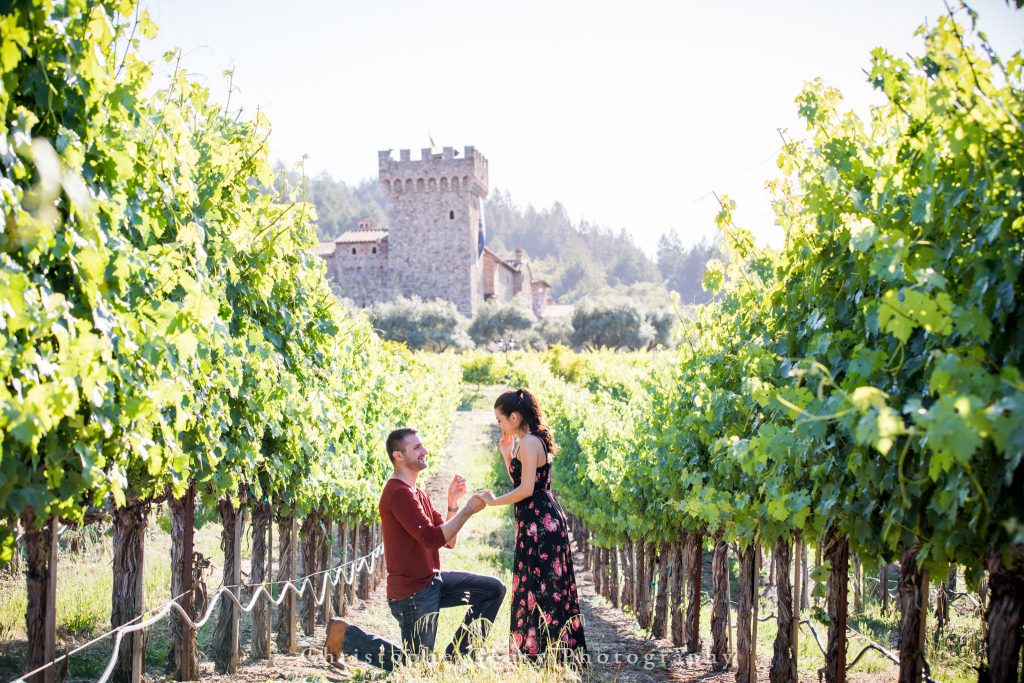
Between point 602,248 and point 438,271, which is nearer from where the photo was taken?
point 438,271

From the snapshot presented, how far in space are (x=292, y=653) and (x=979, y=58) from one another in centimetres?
676

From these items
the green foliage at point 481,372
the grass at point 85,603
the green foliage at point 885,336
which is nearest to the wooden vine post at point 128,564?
the grass at point 85,603

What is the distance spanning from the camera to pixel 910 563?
373 cm

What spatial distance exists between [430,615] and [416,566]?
0.91 feet

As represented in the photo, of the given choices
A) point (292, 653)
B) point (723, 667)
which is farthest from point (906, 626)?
point (292, 653)

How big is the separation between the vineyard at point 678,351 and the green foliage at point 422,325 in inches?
1480

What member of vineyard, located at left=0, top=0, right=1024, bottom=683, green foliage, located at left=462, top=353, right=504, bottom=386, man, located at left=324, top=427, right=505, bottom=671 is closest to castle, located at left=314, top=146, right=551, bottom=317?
green foliage, located at left=462, top=353, right=504, bottom=386

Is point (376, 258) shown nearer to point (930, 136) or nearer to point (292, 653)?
point (292, 653)

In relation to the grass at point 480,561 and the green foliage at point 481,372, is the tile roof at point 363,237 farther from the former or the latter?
the grass at point 480,561

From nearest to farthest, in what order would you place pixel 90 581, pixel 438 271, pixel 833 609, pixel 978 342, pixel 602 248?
pixel 978 342 < pixel 833 609 < pixel 90 581 < pixel 438 271 < pixel 602 248

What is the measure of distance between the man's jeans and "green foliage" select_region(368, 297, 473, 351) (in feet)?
128

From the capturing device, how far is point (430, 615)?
15.3ft

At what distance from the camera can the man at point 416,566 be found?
179 inches

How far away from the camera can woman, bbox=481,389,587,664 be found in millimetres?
4770
